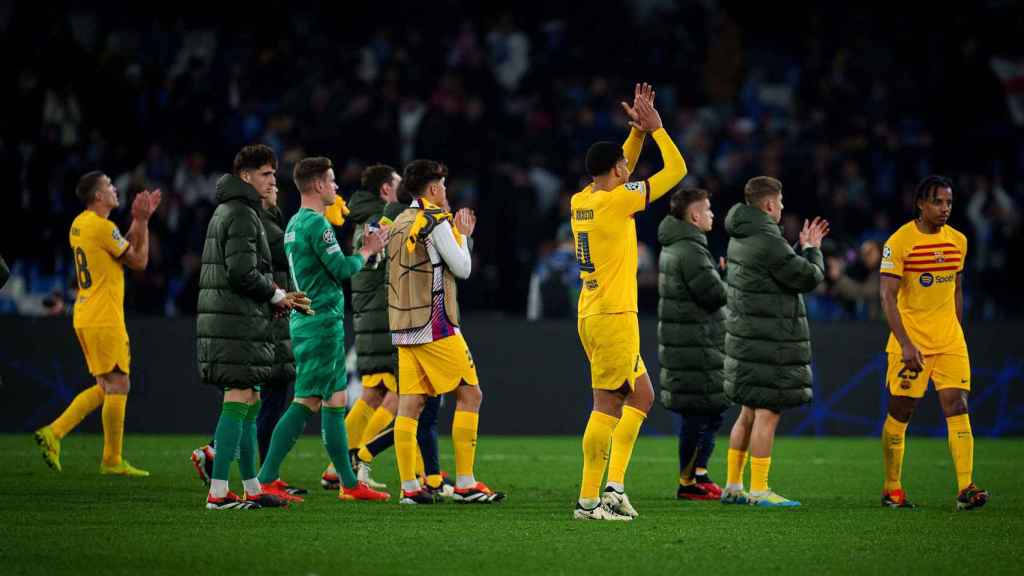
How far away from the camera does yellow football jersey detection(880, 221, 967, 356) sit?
1002 centimetres

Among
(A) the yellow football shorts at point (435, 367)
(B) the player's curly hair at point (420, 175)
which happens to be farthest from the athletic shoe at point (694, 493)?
(B) the player's curly hair at point (420, 175)

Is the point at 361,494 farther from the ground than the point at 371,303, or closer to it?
closer to it

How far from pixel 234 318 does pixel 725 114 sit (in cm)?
1456

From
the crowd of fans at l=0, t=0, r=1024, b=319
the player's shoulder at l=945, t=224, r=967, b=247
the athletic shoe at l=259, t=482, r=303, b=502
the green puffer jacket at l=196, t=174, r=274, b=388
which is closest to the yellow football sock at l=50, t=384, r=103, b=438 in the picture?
the athletic shoe at l=259, t=482, r=303, b=502

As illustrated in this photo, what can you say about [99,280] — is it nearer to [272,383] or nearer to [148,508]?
[272,383]

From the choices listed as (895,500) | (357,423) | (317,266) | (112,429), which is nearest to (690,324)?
(895,500)

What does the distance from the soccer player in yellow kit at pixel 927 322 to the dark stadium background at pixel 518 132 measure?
6.38 meters

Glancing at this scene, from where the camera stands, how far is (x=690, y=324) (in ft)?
35.7

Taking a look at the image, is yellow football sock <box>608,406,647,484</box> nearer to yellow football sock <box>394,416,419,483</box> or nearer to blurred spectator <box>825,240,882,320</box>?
yellow football sock <box>394,416,419,483</box>

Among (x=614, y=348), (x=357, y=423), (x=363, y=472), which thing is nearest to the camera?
(x=614, y=348)

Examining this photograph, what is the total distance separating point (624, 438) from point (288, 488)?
2.92m

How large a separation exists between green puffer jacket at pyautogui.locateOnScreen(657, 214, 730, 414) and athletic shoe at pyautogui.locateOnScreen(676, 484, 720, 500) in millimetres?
564

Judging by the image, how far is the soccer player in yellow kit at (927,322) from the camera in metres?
9.95

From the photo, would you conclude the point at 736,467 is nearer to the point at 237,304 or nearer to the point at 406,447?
the point at 406,447
